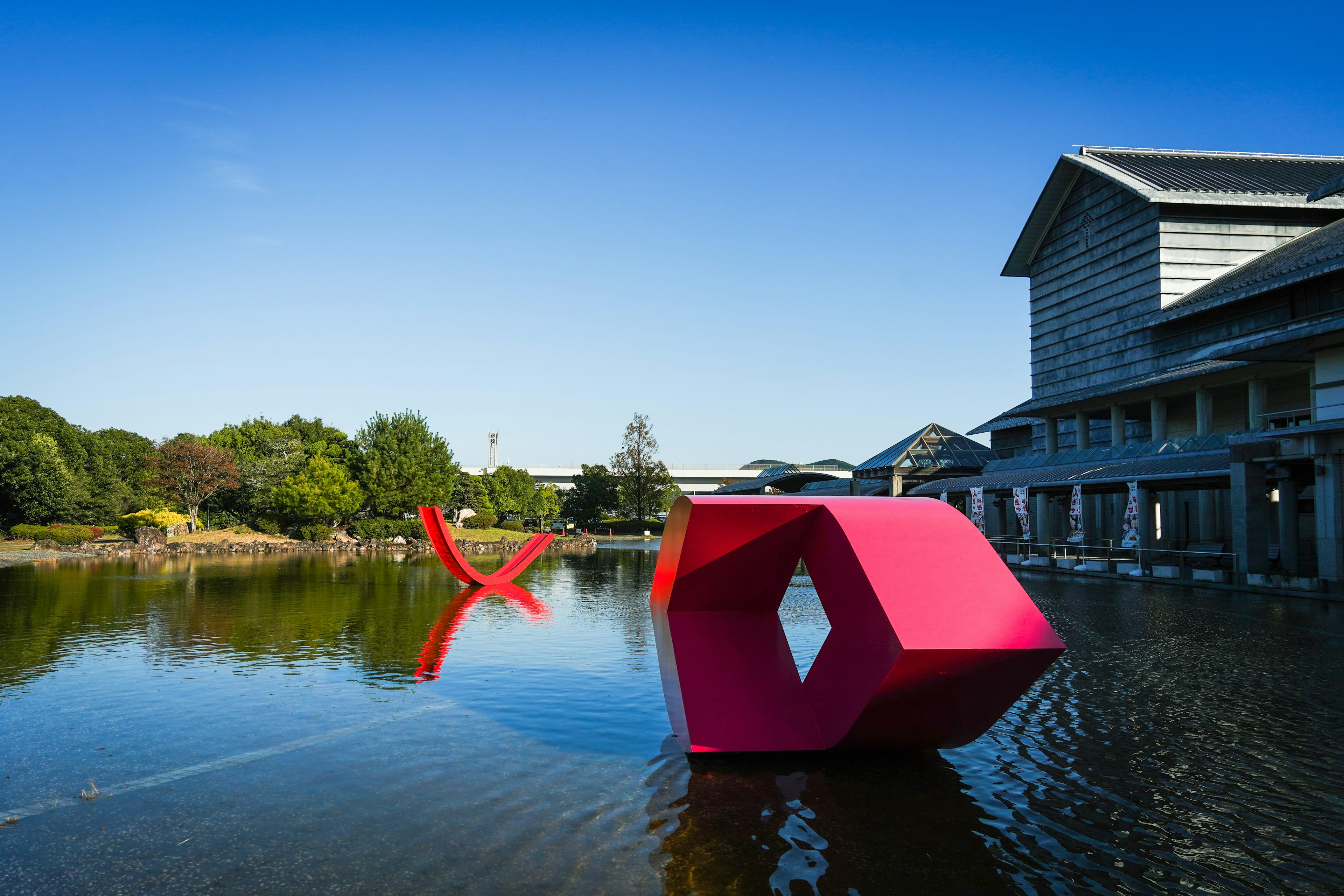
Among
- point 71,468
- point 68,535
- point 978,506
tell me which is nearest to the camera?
point 978,506

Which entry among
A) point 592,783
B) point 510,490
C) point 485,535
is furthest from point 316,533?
point 592,783

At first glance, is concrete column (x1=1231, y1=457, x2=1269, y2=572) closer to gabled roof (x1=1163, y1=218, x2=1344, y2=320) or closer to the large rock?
gabled roof (x1=1163, y1=218, x2=1344, y2=320)

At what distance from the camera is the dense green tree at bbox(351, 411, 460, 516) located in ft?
171

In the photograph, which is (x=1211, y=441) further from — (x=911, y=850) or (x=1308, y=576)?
(x=911, y=850)

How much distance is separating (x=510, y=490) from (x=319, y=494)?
31.8m

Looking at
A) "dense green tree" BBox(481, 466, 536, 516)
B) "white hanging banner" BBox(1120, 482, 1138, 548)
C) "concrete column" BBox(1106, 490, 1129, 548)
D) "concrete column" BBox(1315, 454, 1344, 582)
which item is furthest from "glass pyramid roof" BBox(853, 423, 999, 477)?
"dense green tree" BBox(481, 466, 536, 516)

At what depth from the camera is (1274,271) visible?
2836 centimetres

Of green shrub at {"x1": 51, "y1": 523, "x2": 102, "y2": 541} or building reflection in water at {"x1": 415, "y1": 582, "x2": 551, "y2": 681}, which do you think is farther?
green shrub at {"x1": 51, "y1": 523, "x2": 102, "y2": 541}

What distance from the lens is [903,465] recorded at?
152 feet

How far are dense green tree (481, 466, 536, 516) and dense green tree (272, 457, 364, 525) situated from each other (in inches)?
1045

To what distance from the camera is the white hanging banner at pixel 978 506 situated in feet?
114

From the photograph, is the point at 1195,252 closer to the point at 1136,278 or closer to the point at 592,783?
the point at 1136,278

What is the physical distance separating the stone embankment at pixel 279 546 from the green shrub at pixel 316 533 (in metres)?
0.71

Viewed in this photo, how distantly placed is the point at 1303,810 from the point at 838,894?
3548mm
